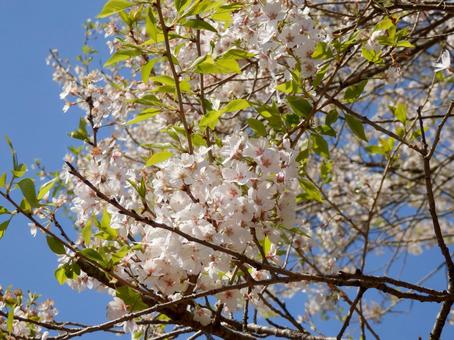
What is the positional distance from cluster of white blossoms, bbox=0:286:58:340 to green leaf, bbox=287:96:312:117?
1.01m

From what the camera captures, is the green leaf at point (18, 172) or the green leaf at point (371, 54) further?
the green leaf at point (371, 54)

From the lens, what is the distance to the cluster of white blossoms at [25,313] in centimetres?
194

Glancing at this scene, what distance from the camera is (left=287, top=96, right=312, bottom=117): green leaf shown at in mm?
1603

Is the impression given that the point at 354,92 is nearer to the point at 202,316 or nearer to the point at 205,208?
the point at 205,208

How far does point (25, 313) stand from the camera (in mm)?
2191

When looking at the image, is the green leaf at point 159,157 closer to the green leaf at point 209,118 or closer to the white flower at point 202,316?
the green leaf at point 209,118

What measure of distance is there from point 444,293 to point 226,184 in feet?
2.61

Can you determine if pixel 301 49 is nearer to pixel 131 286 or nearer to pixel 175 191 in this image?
pixel 175 191

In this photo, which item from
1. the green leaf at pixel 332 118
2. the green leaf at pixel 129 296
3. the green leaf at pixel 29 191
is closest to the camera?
the green leaf at pixel 29 191

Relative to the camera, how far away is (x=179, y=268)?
1.49 meters

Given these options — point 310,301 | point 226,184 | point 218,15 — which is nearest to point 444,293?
point 226,184

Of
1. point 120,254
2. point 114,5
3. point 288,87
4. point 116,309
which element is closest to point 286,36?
point 288,87

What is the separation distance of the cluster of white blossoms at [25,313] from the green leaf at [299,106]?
101cm

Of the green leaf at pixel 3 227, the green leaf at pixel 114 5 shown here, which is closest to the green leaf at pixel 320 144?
the green leaf at pixel 114 5
